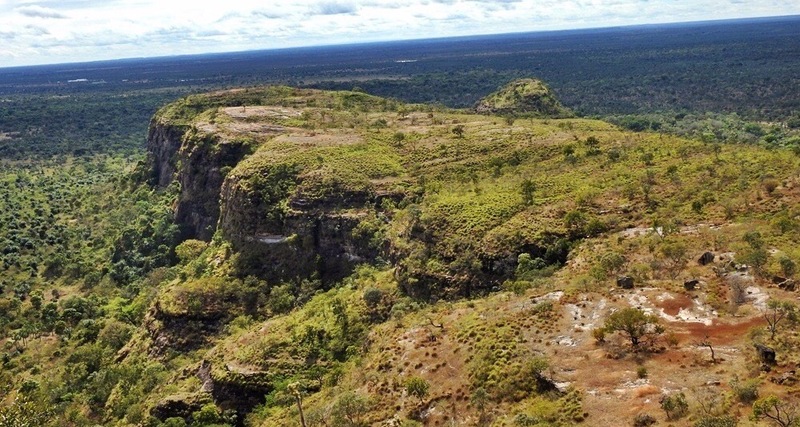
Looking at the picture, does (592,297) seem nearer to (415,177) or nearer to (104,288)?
(415,177)

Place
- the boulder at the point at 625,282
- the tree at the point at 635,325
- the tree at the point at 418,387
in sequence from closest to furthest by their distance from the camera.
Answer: the tree at the point at 418,387
the tree at the point at 635,325
the boulder at the point at 625,282

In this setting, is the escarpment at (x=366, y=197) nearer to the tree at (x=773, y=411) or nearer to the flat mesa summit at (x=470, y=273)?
the flat mesa summit at (x=470, y=273)

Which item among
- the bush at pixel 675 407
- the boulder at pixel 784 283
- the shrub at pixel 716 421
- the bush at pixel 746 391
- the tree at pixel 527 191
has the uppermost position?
the tree at pixel 527 191

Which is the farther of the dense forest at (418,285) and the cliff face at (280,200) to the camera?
the cliff face at (280,200)

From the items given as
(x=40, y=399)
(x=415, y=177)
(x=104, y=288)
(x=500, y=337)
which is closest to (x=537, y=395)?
(x=500, y=337)

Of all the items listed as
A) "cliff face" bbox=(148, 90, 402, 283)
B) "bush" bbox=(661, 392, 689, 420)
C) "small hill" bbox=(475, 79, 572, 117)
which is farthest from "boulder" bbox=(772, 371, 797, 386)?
"small hill" bbox=(475, 79, 572, 117)

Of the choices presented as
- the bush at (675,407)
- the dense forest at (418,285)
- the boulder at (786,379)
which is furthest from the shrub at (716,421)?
the boulder at (786,379)
